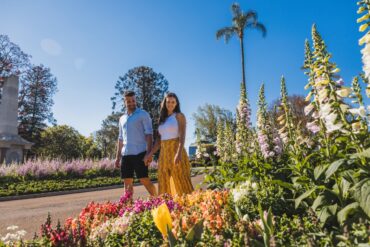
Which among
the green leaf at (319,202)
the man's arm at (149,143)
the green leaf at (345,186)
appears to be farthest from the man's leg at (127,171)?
the green leaf at (345,186)

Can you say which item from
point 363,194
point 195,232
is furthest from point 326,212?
point 195,232

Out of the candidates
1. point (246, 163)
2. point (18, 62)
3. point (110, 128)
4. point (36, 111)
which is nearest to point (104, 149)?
point (110, 128)

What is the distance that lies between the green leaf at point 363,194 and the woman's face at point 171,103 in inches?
160

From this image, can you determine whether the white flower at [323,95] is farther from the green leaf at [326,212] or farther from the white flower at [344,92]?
the green leaf at [326,212]

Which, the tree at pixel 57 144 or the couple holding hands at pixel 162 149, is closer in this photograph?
the couple holding hands at pixel 162 149

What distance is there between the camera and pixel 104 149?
58.5m

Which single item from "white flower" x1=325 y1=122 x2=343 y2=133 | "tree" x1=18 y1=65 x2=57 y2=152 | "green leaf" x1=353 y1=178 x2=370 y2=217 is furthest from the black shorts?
"tree" x1=18 y1=65 x2=57 y2=152

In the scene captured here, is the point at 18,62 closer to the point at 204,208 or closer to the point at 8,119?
the point at 8,119

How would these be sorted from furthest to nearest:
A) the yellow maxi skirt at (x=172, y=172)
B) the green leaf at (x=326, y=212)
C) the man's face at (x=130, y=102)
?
1. the man's face at (x=130, y=102)
2. the yellow maxi skirt at (x=172, y=172)
3. the green leaf at (x=326, y=212)

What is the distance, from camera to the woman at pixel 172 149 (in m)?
5.96

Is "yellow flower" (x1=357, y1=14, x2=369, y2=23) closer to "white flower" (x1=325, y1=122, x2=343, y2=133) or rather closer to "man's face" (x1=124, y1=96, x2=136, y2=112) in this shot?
"white flower" (x1=325, y1=122, x2=343, y2=133)

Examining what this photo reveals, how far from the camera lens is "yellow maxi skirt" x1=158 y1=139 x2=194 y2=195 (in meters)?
5.92

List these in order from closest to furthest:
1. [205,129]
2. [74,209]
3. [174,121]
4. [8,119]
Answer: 1. [174,121]
2. [74,209]
3. [8,119]
4. [205,129]

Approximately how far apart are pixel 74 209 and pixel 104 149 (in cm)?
5200
